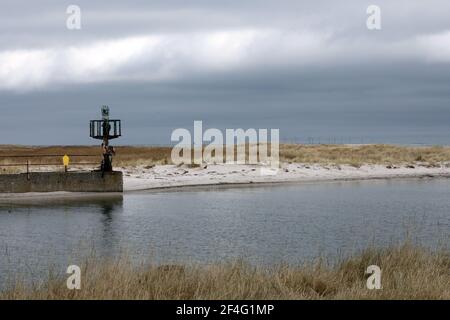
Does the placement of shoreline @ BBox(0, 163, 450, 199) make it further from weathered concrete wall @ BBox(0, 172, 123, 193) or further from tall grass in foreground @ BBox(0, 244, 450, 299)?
tall grass in foreground @ BBox(0, 244, 450, 299)

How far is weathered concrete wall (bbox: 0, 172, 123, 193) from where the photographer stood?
118ft

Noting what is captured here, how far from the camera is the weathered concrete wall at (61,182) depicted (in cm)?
3597

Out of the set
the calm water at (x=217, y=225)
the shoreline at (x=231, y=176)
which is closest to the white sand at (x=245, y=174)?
the shoreline at (x=231, y=176)

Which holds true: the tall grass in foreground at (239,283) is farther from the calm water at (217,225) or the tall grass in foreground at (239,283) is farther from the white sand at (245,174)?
the white sand at (245,174)

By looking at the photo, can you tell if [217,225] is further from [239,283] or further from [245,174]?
[245,174]

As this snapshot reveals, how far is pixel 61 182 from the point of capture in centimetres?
3688

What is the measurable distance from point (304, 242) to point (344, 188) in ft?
83.6

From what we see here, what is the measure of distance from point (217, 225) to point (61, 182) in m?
14.7

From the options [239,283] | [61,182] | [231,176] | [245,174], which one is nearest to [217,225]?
[61,182]
